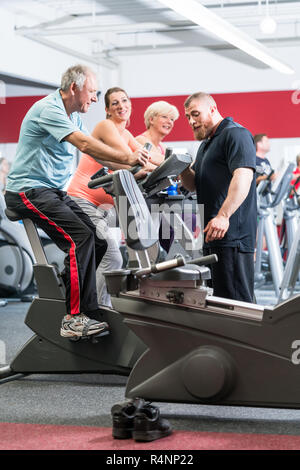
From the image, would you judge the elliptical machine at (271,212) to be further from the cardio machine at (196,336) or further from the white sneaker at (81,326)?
the cardio machine at (196,336)

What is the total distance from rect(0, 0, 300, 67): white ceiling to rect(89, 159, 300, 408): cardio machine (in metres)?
7.23

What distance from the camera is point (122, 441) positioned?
2348 millimetres

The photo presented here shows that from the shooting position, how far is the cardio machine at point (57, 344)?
10.6ft

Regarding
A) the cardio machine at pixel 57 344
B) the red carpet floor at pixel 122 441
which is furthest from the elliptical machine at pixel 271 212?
the red carpet floor at pixel 122 441

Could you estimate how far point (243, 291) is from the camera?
10.4ft

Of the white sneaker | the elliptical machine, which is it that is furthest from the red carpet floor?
the elliptical machine

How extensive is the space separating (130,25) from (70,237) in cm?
776

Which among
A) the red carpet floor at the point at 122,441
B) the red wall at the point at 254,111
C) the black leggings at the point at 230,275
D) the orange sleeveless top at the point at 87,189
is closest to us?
the red carpet floor at the point at 122,441

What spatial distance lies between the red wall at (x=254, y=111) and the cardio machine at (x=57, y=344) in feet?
28.9

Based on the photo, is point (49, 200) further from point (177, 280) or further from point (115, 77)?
point (115, 77)

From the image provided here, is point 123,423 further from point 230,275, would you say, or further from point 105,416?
point 230,275

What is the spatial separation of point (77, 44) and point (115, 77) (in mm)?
1155

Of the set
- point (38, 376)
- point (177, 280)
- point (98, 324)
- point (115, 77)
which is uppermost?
point (115, 77)
